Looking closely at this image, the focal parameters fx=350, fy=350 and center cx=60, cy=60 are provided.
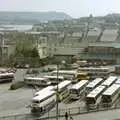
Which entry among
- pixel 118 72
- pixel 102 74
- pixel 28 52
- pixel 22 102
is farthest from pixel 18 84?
pixel 28 52

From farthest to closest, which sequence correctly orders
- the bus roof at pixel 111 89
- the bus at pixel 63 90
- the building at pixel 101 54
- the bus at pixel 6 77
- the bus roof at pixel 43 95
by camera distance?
the building at pixel 101 54
the bus at pixel 6 77
the bus at pixel 63 90
the bus roof at pixel 111 89
the bus roof at pixel 43 95

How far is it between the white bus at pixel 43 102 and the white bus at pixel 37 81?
1.96 metres

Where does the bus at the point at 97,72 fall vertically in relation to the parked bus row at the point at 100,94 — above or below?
below

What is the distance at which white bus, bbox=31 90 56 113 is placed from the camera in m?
7.95

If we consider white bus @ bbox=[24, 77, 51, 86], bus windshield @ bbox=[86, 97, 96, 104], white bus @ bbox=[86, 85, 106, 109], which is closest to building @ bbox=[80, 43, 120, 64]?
white bus @ bbox=[24, 77, 51, 86]

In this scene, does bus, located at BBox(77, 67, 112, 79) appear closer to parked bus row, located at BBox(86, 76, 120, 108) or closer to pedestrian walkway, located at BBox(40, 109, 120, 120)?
parked bus row, located at BBox(86, 76, 120, 108)

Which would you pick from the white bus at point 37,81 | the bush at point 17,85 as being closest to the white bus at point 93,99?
the white bus at point 37,81

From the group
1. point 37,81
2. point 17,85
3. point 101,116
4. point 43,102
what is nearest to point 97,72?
point 37,81

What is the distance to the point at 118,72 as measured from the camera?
1292cm

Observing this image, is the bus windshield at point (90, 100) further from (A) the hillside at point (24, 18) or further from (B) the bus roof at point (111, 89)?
(A) the hillside at point (24, 18)

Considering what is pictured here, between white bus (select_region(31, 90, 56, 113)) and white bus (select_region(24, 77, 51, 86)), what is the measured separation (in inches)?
77.1

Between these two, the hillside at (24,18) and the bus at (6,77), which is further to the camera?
the hillside at (24,18)

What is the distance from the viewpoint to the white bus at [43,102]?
795cm

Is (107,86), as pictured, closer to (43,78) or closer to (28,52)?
(43,78)
